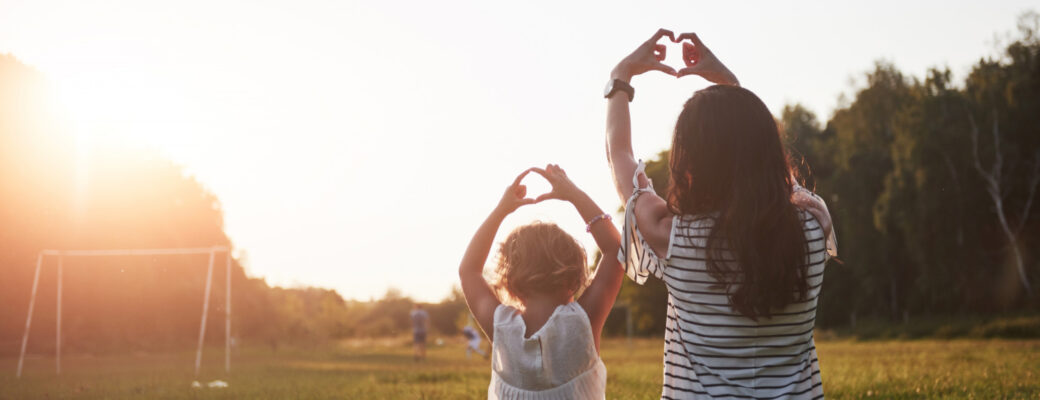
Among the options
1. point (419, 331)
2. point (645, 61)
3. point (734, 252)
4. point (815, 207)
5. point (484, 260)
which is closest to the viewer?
point (734, 252)

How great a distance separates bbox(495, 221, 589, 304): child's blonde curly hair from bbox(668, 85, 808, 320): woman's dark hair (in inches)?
25.3

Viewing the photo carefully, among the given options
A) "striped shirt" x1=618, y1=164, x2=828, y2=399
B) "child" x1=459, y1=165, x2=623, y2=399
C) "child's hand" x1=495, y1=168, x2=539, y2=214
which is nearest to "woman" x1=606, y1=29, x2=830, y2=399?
"striped shirt" x1=618, y1=164, x2=828, y2=399

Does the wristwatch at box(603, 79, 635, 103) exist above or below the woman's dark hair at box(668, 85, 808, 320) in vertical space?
above

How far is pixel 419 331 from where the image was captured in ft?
67.6

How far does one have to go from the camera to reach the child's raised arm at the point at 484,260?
2.61 m

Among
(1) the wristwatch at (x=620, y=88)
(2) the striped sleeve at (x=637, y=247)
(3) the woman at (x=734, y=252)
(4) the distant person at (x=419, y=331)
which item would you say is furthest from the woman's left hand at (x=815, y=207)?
(4) the distant person at (x=419, y=331)

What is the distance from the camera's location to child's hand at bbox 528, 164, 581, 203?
254cm

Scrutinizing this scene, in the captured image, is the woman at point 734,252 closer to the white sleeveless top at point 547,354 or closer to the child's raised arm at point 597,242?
the child's raised arm at point 597,242

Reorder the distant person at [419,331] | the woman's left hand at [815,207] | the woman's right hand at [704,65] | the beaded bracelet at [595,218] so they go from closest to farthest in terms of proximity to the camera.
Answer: the woman's left hand at [815,207]
the beaded bracelet at [595,218]
the woman's right hand at [704,65]
the distant person at [419,331]

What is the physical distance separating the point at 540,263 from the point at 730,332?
2.48 feet

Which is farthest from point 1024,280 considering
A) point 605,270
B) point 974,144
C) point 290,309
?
point 605,270

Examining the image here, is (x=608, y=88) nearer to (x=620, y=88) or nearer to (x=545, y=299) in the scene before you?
(x=620, y=88)

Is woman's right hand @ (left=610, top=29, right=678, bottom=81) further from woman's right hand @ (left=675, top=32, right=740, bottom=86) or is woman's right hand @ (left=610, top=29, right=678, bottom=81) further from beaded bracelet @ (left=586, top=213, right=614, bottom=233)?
beaded bracelet @ (left=586, top=213, right=614, bottom=233)

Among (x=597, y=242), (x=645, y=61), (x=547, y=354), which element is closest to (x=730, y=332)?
(x=597, y=242)
